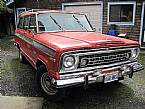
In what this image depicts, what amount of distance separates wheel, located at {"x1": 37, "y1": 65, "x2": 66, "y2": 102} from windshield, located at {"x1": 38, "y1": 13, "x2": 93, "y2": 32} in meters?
1.21

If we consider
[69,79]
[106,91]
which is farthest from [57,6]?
[69,79]

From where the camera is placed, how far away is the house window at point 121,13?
11.3m

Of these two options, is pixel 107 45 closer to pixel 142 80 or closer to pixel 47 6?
pixel 142 80

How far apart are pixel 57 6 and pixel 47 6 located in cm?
90

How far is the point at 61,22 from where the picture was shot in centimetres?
550

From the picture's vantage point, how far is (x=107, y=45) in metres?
4.09

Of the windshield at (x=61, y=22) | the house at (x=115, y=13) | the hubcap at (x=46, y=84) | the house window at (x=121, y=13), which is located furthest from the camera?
the house window at (x=121, y=13)

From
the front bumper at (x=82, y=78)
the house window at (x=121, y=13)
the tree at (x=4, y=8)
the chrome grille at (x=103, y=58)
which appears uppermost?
the tree at (x=4, y=8)

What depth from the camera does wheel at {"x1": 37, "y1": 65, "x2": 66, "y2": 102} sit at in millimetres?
4246

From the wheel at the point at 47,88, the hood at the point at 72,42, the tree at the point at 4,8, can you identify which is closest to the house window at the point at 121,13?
the hood at the point at 72,42

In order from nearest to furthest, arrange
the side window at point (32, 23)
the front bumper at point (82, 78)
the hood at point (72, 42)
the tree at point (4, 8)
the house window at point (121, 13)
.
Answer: the front bumper at point (82, 78), the hood at point (72, 42), the side window at point (32, 23), the house window at point (121, 13), the tree at point (4, 8)

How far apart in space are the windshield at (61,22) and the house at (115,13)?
5.96 meters

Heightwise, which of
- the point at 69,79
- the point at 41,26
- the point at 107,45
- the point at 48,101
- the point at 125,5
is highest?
the point at 125,5

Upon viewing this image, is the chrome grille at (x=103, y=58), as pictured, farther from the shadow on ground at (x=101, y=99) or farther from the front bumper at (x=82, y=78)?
the shadow on ground at (x=101, y=99)
